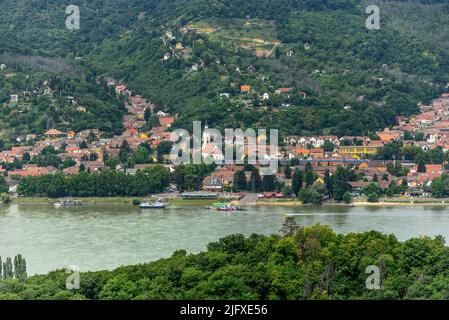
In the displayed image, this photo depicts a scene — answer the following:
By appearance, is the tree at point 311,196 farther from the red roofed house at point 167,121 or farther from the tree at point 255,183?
the red roofed house at point 167,121

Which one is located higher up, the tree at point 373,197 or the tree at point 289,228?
the tree at point 373,197

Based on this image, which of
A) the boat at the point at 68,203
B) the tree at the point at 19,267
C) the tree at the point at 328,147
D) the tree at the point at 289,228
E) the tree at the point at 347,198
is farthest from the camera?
the tree at the point at 328,147

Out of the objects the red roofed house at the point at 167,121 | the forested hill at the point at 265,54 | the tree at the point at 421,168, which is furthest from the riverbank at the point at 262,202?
the red roofed house at the point at 167,121

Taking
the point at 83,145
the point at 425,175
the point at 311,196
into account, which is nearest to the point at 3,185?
the point at 83,145

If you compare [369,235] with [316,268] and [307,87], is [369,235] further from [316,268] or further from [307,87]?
[307,87]

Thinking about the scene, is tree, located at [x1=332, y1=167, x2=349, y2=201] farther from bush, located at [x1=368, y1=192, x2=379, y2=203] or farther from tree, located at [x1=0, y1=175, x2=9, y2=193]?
tree, located at [x1=0, y1=175, x2=9, y2=193]

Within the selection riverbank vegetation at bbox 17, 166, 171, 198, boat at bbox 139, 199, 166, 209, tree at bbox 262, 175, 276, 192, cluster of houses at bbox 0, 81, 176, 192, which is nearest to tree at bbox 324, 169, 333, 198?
tree at bbox 262, 175, 276, 192
